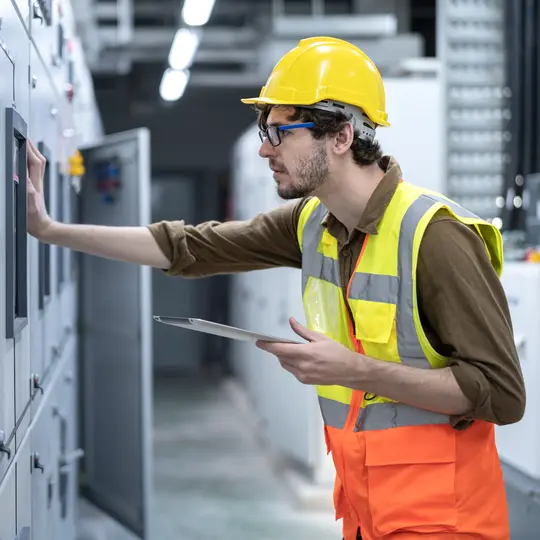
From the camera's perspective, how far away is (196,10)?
5.39 metres

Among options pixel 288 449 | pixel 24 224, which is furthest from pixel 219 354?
pixel 24 224

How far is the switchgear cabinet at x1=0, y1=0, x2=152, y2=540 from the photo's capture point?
187cm

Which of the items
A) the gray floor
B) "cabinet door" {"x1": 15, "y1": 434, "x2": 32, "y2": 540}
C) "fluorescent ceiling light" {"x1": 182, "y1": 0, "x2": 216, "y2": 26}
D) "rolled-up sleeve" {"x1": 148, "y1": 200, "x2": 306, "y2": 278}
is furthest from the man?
"fluorescent ceiling light" {"x1": 182, "y1": 0, "x2": 216, "y2": 26}

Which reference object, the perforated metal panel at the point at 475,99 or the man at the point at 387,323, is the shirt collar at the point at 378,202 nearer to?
the man at the point at 387,323

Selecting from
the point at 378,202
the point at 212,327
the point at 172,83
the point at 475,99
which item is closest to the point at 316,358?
the point at 212,327

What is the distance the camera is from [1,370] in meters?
1.68

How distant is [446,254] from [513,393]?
1.07ft

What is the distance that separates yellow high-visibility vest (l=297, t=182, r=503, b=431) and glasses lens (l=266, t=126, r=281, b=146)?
1.01 feet

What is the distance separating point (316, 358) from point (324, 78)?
0.69m

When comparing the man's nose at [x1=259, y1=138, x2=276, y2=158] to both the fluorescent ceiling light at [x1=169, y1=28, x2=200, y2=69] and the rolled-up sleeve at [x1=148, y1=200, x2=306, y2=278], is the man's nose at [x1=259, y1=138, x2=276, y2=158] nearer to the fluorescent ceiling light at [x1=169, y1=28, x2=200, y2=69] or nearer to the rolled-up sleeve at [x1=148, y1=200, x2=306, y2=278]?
the rolled-up sleeve at [x1=148, y1=200, x2=306, y2=278]

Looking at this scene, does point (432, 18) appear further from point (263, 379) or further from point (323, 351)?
point (323, 351)

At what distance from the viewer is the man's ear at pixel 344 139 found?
1.96 metres

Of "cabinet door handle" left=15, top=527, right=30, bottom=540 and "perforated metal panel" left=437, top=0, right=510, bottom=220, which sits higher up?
"perforated metal panel" left=437, top=0, right=510, bottom=220

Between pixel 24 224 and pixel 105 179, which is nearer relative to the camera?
pixel 24 224
